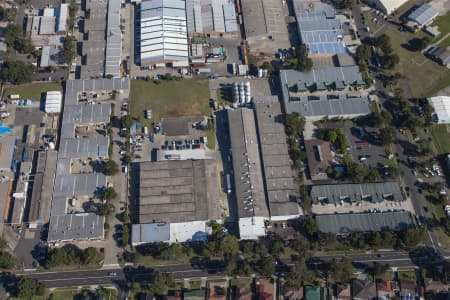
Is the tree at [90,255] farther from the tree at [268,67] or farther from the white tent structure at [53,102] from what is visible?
the tree at [268,67]

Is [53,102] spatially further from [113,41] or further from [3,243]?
[3,243]

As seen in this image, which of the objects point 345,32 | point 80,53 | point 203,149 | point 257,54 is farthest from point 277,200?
point 80,53

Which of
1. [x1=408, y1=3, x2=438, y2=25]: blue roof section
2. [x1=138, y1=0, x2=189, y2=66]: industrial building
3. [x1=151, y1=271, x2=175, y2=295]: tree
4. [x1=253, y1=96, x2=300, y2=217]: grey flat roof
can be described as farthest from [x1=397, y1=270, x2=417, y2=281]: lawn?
[x1=408, y1=3, x2=438, y2=25]: blue roof section

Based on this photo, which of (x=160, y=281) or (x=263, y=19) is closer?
(x=160, y=281)

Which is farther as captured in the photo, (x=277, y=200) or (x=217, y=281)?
(x=277, y=200)

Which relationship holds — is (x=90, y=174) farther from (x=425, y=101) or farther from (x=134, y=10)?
(x=425, y=101)

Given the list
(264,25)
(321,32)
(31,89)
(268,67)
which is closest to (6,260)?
(31,89)
